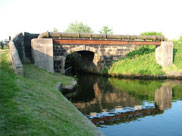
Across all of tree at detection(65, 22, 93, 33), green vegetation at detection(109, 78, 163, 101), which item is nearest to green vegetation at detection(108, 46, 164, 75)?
green vegetation at detection(109, 78, 163, 101)

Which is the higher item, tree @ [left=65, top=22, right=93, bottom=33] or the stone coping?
tree @ [left=65, top=22, right=93, bottom=33]

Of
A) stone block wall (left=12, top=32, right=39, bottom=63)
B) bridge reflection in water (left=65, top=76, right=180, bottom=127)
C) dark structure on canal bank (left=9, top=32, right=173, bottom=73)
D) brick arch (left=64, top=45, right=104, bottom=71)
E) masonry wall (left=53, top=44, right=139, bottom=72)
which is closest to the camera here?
bridge reflection in water (left=65, top=76, right=180, bottom=127)

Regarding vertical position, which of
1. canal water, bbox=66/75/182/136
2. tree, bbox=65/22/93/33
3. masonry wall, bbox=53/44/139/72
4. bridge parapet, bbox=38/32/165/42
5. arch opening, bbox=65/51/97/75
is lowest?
canal water, bbox=66/75/182/136

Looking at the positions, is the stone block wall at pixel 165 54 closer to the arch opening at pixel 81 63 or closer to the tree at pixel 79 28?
the arch opening at pixel 81 63

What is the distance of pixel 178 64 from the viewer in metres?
17.2

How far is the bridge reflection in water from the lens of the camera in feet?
25.2

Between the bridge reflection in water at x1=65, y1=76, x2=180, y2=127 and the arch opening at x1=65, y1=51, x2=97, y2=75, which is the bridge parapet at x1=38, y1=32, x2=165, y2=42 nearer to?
the arch opening at x1=65, y1=51, x2=97, y2=75

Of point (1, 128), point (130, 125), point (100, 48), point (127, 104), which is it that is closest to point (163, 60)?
point (100, 48)

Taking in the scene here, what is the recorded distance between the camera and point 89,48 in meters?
15.8

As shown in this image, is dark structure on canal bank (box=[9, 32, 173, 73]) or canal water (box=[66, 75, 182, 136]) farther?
dark structure on canal bank (box=[9, 32, 173, 73])

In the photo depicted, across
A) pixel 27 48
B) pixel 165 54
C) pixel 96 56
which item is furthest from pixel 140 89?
pixel 27 48

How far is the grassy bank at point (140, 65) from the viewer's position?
16.5 metres

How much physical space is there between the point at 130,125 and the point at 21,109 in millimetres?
4275

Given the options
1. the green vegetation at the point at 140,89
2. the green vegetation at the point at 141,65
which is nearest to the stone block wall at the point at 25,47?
the green vegetation at the point at 141,65
